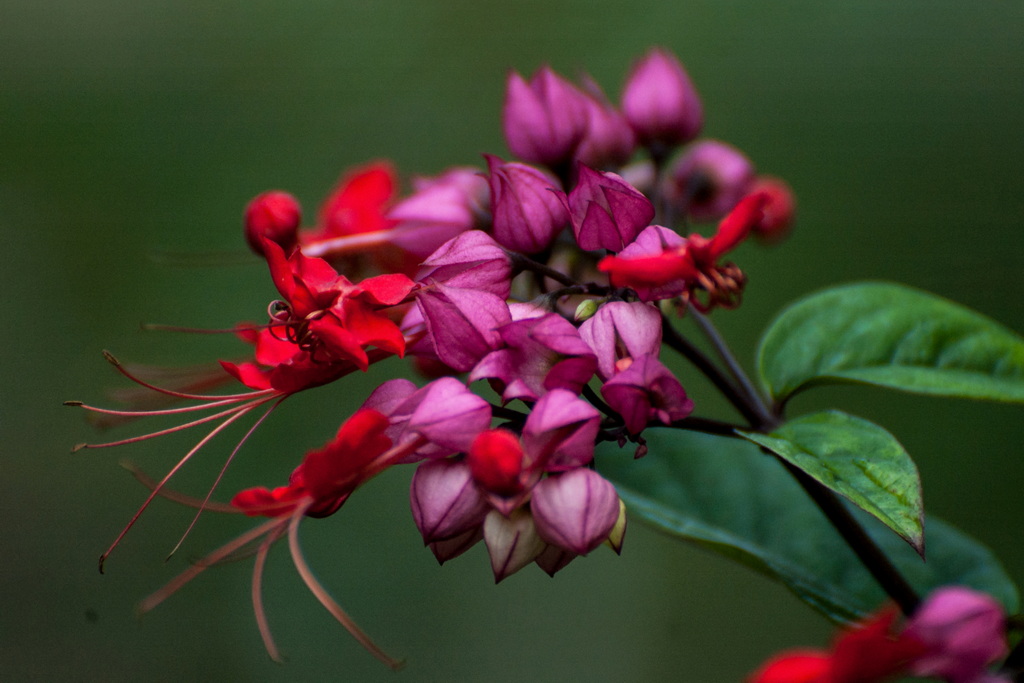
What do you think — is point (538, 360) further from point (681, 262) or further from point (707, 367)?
point (707, 367)

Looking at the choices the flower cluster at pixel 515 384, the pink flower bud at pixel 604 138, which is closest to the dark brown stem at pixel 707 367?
the flower cluster at pixel 515 384

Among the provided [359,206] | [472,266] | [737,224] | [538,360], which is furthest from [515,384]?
[359,206]

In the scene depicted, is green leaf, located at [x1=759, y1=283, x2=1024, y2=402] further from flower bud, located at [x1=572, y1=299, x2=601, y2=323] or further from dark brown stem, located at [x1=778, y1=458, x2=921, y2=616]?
flower bud, located at [x1=572, y1=299, x2=601, y2=323]

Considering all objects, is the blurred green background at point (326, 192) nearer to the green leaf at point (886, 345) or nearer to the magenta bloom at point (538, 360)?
the green leaf at point (886, 345)

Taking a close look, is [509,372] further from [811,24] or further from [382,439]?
[811,24]

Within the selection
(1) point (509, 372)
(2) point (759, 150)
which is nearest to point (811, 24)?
(2) point (759, 150)
